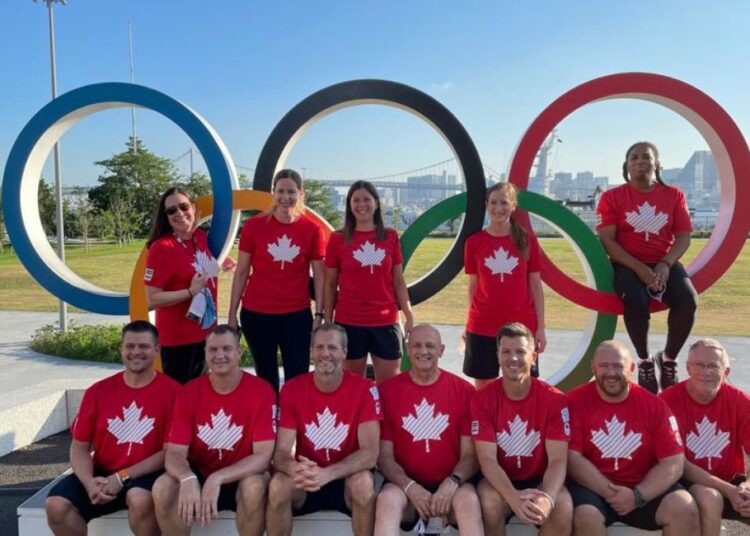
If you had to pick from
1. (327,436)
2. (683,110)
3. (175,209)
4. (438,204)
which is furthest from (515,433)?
(683,110)

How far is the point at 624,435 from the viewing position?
3.06 m

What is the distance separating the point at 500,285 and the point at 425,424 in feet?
3.75

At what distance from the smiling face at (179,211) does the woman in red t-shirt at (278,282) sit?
368 mm

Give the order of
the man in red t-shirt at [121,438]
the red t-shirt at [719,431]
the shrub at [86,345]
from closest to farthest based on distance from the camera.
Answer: the man in red t-shirt at [121,438] < the red t-shirt at [719,431] < the shrub at [86,345]

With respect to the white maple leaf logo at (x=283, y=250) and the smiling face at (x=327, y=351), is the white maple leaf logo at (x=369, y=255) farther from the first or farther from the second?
the smiling face at (x=327, y=351)

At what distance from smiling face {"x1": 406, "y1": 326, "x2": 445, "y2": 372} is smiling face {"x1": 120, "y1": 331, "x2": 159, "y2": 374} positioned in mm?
1455

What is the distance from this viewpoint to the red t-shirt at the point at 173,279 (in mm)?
3809

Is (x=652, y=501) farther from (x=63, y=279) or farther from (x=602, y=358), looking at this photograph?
(x=63, y=279)

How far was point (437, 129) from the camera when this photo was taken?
188 inches

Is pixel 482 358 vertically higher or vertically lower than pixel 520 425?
higher

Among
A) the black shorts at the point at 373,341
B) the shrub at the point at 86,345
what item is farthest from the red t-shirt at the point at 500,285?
the shrub at the point at 86,345

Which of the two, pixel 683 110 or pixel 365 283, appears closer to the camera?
pixel 365 283

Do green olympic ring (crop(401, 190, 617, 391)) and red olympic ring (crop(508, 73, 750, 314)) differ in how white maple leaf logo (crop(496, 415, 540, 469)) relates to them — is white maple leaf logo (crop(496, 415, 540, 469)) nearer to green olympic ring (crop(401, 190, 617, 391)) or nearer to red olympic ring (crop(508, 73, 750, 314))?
green olympic ring (crop(401, 190, 617, 391))

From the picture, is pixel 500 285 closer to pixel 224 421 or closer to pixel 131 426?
pixel 224 421
